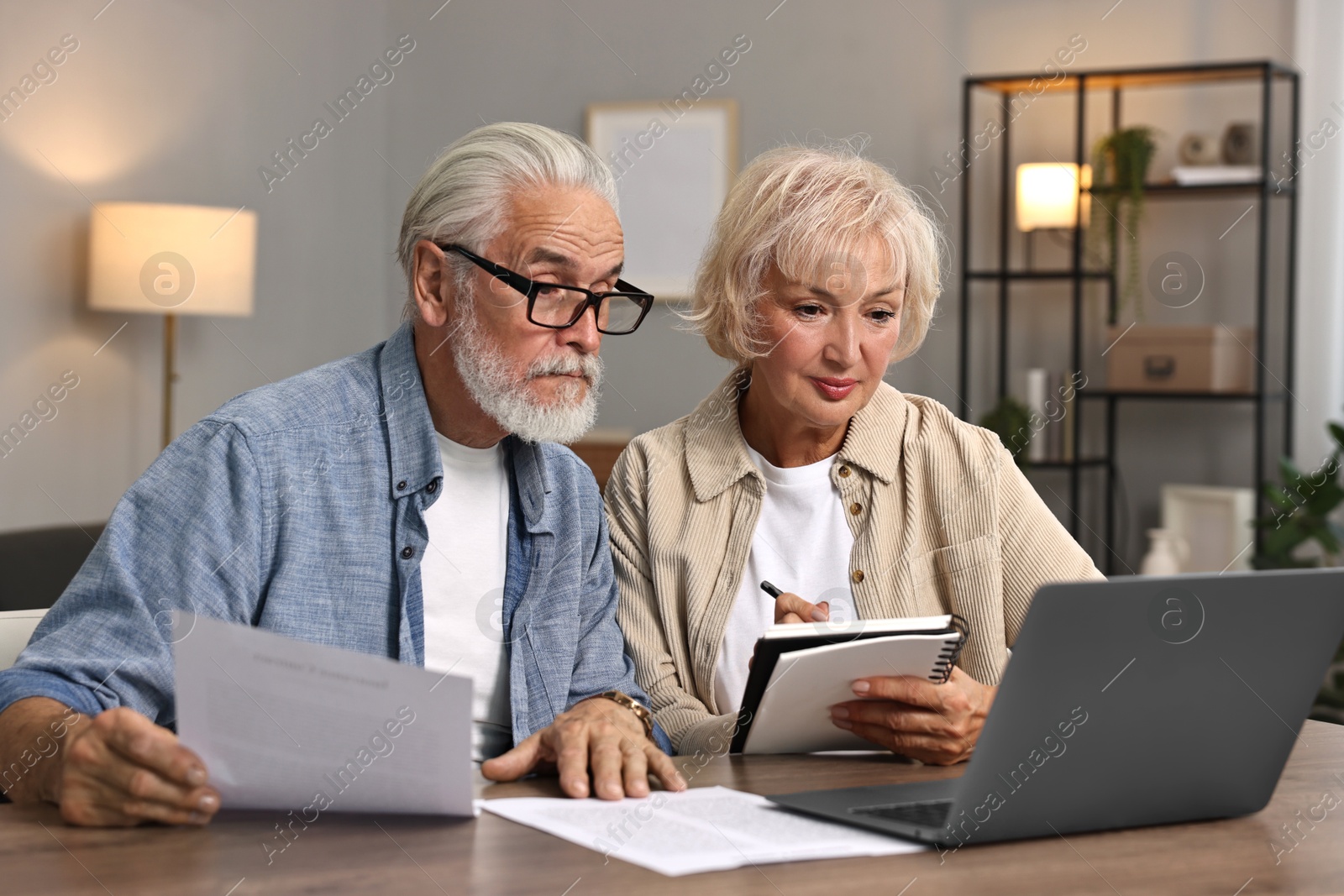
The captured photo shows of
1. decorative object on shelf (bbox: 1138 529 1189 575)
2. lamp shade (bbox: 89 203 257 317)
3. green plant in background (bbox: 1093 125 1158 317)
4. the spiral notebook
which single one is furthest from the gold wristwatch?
green plant in background (bbox: 1093 125 1158 317)

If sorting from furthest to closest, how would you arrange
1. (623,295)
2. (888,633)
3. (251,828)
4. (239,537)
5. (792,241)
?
(792,241) → (623,295) → (239,537) → (888,633) → (251,828)

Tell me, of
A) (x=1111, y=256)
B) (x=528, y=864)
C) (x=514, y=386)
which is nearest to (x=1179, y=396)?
(x=1111, y=256)

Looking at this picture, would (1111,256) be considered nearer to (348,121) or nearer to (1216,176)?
(1216,176)

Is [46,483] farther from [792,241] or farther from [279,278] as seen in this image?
[792,241]

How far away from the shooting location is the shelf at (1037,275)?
4266 millimetres

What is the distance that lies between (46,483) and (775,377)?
2652 mm

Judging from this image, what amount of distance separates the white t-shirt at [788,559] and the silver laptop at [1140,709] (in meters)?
0.64

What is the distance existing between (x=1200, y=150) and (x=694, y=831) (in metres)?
3.73

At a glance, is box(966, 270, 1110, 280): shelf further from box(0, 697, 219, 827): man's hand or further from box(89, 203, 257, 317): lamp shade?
box(0, 697, 219, 827): man's hand

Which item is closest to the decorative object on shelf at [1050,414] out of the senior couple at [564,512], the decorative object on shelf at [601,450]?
the decorative object on shelf at [601,450]

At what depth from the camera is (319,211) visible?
475 centimetres

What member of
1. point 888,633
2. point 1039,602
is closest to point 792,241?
point 888,633

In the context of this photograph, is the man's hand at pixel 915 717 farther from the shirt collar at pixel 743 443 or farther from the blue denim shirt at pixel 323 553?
the shirt collar at pixel 743 443

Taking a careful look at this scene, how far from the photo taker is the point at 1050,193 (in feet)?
14.1
